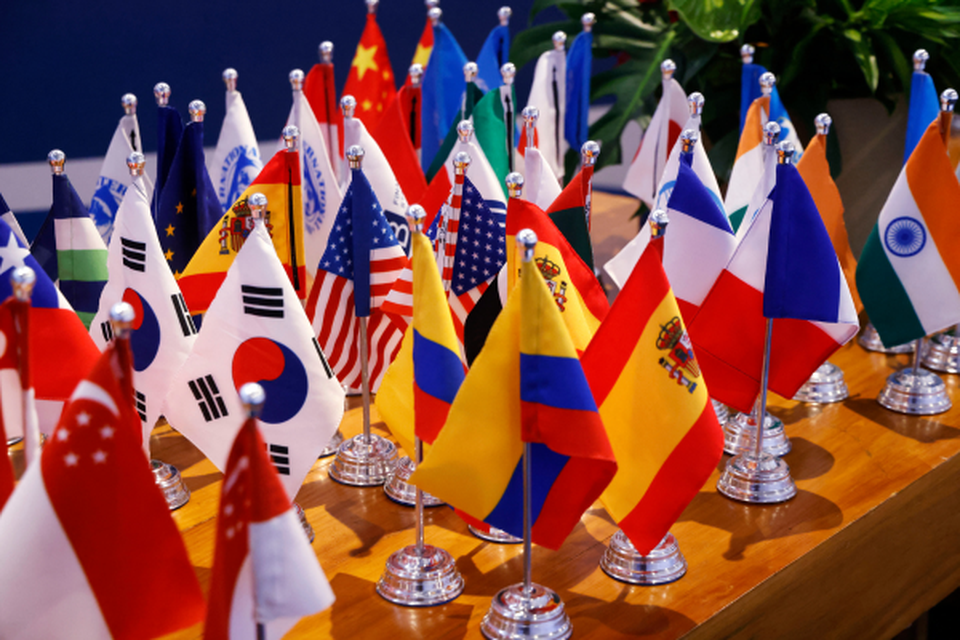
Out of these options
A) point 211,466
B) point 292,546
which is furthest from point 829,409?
point 292,546

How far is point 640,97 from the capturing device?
2904mm

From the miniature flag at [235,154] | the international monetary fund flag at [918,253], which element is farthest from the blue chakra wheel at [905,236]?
the miniature flag at [235,154]

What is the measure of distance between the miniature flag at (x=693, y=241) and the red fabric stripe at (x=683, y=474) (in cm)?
40

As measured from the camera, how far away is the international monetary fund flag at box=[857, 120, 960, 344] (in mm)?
1993

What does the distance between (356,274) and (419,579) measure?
1.71 ft

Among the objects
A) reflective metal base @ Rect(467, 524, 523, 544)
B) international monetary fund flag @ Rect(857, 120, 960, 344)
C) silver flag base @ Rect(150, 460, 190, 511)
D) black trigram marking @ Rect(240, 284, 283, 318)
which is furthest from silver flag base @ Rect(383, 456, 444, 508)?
international monetary fund flag @ Rect(857, 120, 960, 344)

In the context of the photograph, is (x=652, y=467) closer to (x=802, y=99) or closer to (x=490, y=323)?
(x=490, y=323)

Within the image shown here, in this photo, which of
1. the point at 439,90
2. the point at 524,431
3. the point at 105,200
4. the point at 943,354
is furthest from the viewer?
the point at 439,90

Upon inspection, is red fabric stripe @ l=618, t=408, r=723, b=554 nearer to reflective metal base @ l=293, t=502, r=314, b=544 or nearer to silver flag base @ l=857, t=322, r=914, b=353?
reflective metal base @ l=293, t=502, r=314, b=544

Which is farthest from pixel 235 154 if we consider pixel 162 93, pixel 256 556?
pixel 256 556

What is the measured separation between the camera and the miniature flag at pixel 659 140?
2.43 metres

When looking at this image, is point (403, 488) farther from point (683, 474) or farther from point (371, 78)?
A: point (371, 78)

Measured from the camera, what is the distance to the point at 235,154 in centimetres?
218

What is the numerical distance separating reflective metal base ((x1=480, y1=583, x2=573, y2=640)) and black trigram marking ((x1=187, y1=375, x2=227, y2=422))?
487 mm
